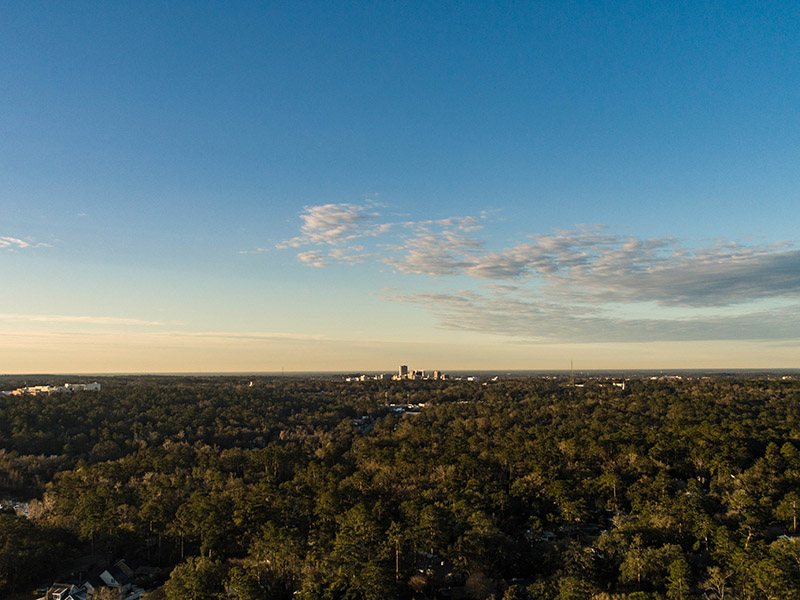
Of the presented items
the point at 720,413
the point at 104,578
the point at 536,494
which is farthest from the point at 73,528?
the point at 720,413

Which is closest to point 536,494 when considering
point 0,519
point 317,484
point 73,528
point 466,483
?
point 466,483

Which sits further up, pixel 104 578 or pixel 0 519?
pixel 0 519

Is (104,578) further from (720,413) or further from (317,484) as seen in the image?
(720,413)

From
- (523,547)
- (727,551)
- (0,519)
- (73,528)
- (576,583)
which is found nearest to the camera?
(576,583)

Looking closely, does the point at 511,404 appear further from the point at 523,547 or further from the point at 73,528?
the point at 73,528

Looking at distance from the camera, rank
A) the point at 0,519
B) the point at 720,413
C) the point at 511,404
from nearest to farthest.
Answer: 1. the point at 0,519
2. the point at 720,413
3. the point at 511,404

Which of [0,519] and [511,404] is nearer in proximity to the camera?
[0,519]
